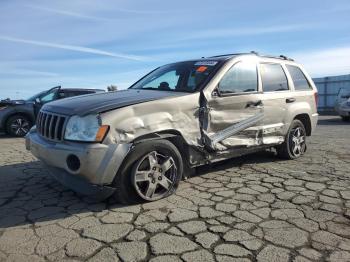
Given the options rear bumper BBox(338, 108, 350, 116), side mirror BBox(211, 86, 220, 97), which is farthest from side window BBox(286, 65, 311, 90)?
rear bumper BBox(338, 108, 350, 116)

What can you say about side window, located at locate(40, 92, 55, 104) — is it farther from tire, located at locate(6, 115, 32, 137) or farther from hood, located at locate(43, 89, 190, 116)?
hood, located at locate(43, 89, 190, 116)

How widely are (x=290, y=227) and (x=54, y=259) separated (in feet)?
7.09

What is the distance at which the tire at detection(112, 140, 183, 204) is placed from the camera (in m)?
4.14

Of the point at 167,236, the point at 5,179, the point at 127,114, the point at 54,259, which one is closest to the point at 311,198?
the point at 167,236

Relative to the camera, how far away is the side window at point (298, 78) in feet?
22.0

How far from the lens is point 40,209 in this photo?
4.22 meters

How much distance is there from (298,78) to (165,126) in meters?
3.50

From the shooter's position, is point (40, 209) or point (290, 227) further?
point (40, 209)

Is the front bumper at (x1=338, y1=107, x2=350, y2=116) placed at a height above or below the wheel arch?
below

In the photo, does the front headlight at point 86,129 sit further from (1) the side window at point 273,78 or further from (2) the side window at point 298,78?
(2) the side window at point 298,78

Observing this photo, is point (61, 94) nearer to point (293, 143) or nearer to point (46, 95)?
point (46, 95)

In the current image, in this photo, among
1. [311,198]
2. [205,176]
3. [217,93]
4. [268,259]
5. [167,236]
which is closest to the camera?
[268,259]

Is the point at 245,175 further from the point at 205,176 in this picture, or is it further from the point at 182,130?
the point at 182,130

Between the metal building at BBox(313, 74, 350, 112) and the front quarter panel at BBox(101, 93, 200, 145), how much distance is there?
66.2 feet
